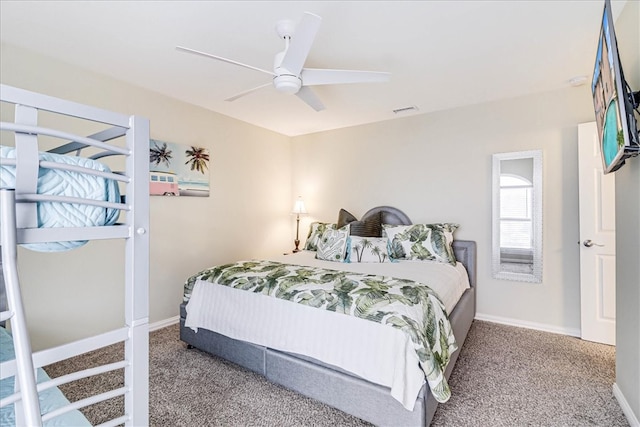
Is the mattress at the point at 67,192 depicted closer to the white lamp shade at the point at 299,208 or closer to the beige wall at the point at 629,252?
the beige wall at the point at 629,252

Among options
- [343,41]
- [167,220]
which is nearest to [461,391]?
[343,41]

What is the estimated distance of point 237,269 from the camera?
2646 mm

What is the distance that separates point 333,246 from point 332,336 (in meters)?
1.56

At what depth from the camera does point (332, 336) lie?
1.90m

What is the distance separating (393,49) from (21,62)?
113 inches

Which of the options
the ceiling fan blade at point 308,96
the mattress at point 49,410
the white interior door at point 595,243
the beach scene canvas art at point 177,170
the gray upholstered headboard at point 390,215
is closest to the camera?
the mattress at point 49,410

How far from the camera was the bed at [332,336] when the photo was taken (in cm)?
165

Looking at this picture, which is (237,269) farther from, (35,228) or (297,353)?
(35,228)

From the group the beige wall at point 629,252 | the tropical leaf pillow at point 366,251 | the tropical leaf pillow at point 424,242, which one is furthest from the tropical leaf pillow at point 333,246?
the beige wall at point 629,252

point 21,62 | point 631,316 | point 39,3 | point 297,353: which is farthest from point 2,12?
point 631,316

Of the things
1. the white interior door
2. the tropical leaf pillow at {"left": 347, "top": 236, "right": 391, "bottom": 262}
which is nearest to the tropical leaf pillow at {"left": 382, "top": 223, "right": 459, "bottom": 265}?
the tropical leaf pillow at {"left": 347, "top": 236, "right": 391, "bottom": 262}

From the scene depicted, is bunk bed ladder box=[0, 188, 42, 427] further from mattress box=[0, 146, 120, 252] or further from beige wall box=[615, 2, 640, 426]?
beige wall box=[615, 2, 640, 426]

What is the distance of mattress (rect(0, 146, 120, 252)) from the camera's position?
0.76m

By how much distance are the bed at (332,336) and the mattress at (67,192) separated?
1.41 metres
